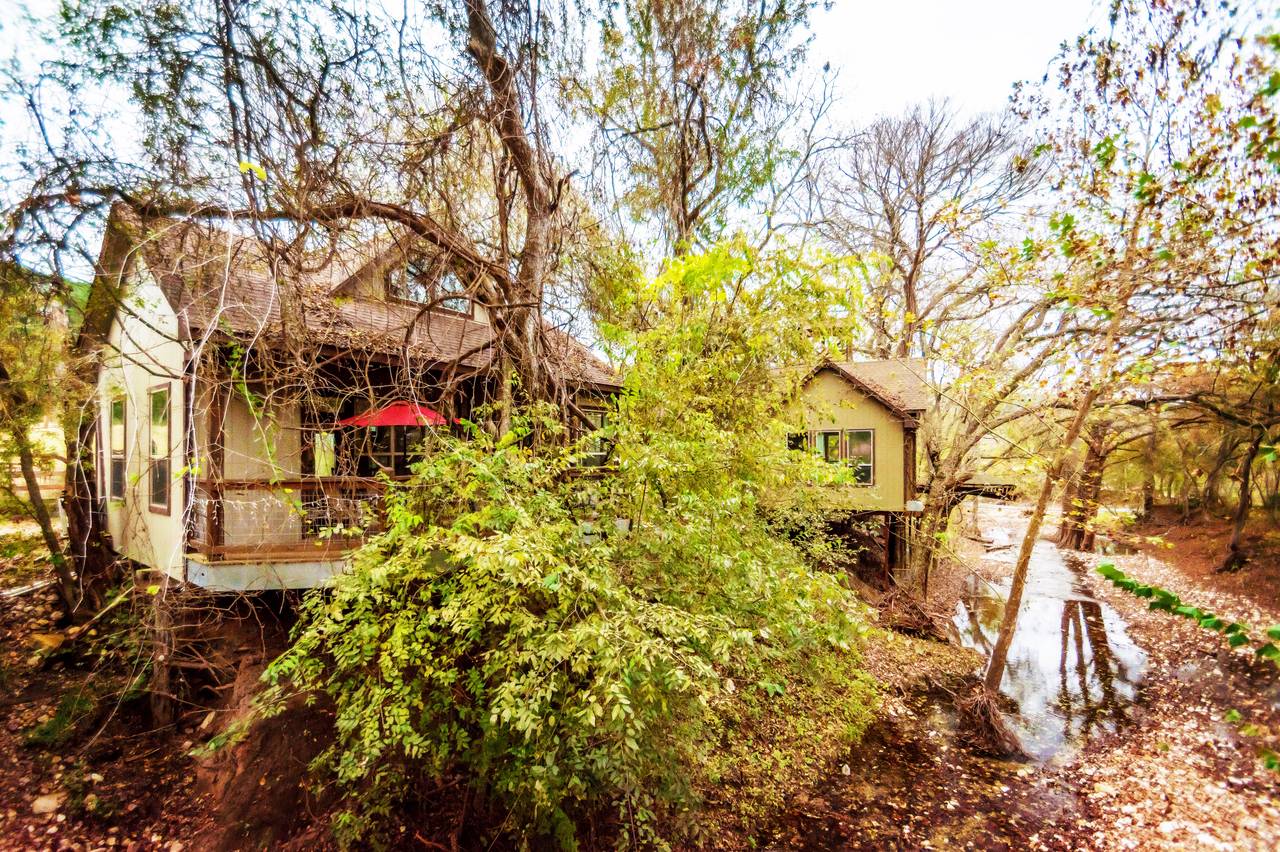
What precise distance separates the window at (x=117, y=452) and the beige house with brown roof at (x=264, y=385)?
0.39 meters

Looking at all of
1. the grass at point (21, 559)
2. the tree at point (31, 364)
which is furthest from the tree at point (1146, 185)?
the grass at point (21, 559)

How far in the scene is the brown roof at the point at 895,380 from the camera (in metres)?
Result: 14.5

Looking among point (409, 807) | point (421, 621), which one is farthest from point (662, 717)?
point (409, 807)

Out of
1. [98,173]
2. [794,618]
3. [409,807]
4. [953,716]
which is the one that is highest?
[98,173]

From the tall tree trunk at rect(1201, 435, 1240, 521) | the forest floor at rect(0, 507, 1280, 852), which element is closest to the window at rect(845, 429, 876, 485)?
the forest floor at rect(0, 507, 1280, 852)

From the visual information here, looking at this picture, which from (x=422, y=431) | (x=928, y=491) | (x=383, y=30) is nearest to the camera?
(x=383, y=30)

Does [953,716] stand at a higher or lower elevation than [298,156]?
lower

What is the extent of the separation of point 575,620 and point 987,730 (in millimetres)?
7370

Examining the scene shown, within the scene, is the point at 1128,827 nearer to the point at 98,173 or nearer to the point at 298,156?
the point at 298,156

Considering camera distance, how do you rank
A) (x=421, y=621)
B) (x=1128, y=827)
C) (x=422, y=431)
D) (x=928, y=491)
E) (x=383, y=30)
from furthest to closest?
(x=928, y=491) → (x=422, y=431) → (x=1128, y=827) → (x=383, y=30) → (x=421, y=621)

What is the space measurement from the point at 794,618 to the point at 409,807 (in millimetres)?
4083

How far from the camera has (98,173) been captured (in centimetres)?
523

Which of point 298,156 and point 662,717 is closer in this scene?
point 662,717

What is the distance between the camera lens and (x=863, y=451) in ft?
48.9
